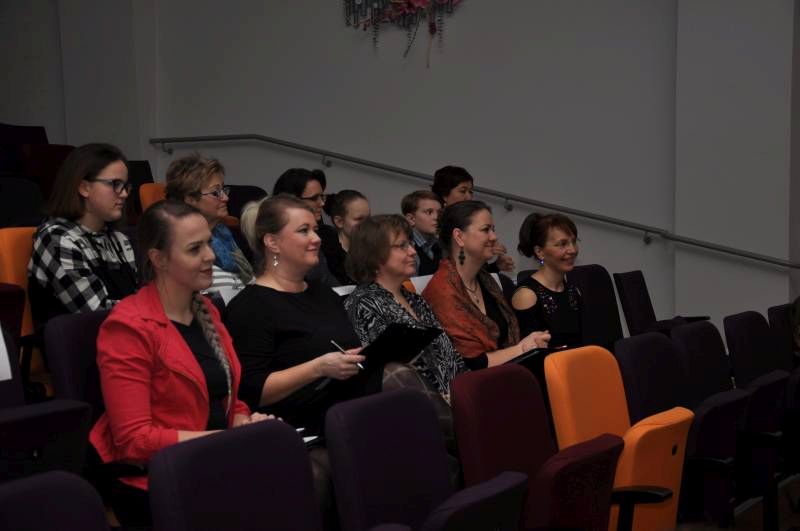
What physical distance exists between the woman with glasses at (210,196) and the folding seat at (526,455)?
1546 millimetres

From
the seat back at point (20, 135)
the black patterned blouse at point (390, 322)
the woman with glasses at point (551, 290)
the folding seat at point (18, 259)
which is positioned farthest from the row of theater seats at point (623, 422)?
the seat back at point (20, 135)

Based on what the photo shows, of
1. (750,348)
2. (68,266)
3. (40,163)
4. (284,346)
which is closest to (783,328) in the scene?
(750,348)

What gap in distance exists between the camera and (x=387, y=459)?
2.09m

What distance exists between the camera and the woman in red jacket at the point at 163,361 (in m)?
2.30

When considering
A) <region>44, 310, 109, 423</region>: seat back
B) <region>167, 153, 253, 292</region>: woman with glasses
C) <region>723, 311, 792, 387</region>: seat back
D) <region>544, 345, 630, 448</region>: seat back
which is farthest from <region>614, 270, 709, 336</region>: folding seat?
<region>44, 310, 109, 423</region>: seat back

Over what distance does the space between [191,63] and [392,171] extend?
1.85m

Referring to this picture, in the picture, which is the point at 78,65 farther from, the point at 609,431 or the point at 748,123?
the point at 609,431

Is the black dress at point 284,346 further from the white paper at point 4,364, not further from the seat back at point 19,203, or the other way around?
the seat back at point 19,203

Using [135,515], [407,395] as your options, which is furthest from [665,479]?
[135,515]

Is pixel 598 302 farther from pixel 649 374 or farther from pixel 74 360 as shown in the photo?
pixel 74 360

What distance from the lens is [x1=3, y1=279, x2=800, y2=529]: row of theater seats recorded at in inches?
92.5

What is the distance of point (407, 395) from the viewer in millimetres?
2209

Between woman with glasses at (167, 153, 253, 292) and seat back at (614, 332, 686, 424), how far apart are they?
4.95 feet

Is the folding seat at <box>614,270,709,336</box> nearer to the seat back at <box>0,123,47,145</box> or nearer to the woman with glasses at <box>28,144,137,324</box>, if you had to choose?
the woman with glasses at <box>28,144,137,324</box>
